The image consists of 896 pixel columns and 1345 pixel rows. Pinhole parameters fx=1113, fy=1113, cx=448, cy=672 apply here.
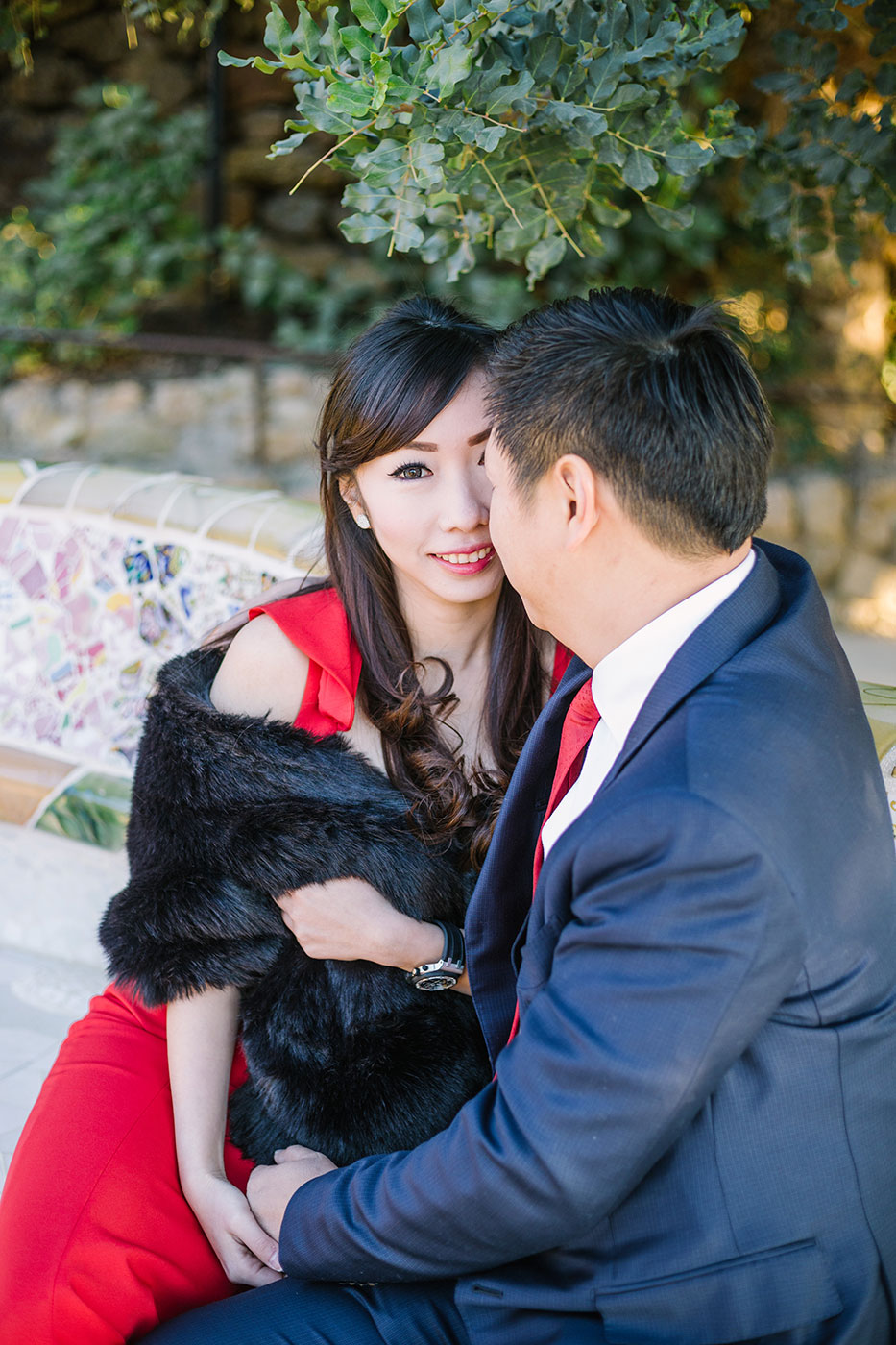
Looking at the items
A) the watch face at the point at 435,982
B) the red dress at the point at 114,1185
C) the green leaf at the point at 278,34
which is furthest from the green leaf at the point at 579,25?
the watch face at the point at 435,982

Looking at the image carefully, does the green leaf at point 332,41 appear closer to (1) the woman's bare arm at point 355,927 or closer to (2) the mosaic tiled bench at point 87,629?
(2) the mosaic tiled bench at point 87,629

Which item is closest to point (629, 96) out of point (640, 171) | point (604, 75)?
point (604, 75)

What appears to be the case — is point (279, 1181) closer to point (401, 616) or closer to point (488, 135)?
point (401, 616)

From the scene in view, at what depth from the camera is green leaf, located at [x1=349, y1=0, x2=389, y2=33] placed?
4.91ft

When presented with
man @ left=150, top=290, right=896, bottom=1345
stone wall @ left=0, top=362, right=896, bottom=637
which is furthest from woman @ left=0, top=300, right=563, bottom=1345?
stone wall @ left=0, top=362, right=896, bottom=637

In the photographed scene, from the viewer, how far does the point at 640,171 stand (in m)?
1.86

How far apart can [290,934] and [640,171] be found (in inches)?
54.0

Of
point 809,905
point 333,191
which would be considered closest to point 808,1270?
point 809,905

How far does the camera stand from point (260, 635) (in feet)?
6.03

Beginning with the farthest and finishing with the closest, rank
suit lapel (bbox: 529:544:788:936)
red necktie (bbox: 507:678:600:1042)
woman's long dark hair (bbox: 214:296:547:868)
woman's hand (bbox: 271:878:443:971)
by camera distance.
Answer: woman's long dark hair (bbox: 214:296:547:868)
woman's hand (bbox: 271:878:443:971)
red necktie (bbox: 507:678:600:1042)
suit lapel (bbox: 529:544:788:936)

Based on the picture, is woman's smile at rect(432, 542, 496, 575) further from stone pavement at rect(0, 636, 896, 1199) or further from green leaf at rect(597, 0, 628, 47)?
stone pavement at rect(0, 636, 896, 1199)

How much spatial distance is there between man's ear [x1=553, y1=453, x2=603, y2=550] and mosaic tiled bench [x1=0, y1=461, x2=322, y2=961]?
1422mm

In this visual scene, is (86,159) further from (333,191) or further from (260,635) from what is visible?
(260,635)

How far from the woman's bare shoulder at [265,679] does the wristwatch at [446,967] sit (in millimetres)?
433
